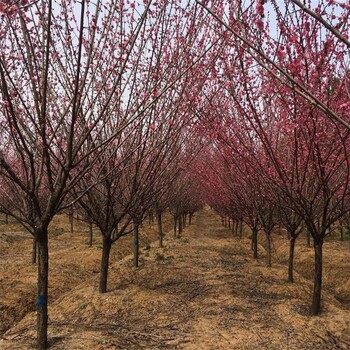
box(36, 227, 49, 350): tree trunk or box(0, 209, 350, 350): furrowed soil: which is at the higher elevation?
box(36, 227, 49, 350): tree trunk

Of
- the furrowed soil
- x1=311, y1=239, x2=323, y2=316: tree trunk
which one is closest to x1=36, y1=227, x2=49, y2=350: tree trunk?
the furrowed soil

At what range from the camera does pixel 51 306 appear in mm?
7973

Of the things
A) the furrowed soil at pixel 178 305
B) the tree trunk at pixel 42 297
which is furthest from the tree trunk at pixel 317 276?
the tree trunk at pixel 42 297

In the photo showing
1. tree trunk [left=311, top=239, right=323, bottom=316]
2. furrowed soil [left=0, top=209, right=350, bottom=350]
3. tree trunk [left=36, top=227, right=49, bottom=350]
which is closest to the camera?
tree trunk [left=36, top=227, right=49, bottom=350]

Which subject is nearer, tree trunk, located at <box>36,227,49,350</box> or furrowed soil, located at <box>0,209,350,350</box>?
tree trunk, located at <box>36,227,49,350</box>

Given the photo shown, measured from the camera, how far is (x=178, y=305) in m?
7.70

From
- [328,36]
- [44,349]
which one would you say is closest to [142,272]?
[44,349]

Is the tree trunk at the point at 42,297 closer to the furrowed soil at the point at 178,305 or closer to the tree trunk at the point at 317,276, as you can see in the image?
the furrowed soil at the point at 178,305

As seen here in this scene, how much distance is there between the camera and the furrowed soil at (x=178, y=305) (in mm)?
5863

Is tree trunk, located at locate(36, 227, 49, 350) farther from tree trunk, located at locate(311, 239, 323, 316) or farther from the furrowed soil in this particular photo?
tree trunk, located at locate(311, 239, 323, 316)

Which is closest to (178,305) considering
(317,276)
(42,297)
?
(317,276)

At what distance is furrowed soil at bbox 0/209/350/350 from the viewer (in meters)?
5.86

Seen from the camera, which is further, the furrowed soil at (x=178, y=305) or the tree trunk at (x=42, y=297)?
the furrowed soil at (x=178, y=305)

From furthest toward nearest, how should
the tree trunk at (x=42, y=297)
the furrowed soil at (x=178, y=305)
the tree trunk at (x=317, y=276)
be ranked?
the tree trunk at (x=317, y=276) → the furrowed soil at (x=178, y=305) → the tree trunk at (x=42, y=297)
